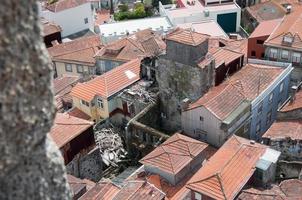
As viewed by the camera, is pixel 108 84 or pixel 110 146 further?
pixel 108 84

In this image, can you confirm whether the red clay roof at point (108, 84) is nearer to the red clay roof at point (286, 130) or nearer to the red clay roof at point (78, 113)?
the red clay roof at point (78, 113)

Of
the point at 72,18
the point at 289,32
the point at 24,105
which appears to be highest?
the point at 24,105

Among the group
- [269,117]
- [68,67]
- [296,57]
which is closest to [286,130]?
[269,117]

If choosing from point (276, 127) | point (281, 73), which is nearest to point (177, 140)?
point (276, 127)

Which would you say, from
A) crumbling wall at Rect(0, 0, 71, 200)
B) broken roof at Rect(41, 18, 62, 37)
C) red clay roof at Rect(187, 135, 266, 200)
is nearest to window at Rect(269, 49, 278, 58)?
red clay roof at Rect(187, 135, 266, 200)

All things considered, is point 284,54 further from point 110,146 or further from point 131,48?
point 110,146

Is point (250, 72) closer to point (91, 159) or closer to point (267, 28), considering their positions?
point (267, 28)
